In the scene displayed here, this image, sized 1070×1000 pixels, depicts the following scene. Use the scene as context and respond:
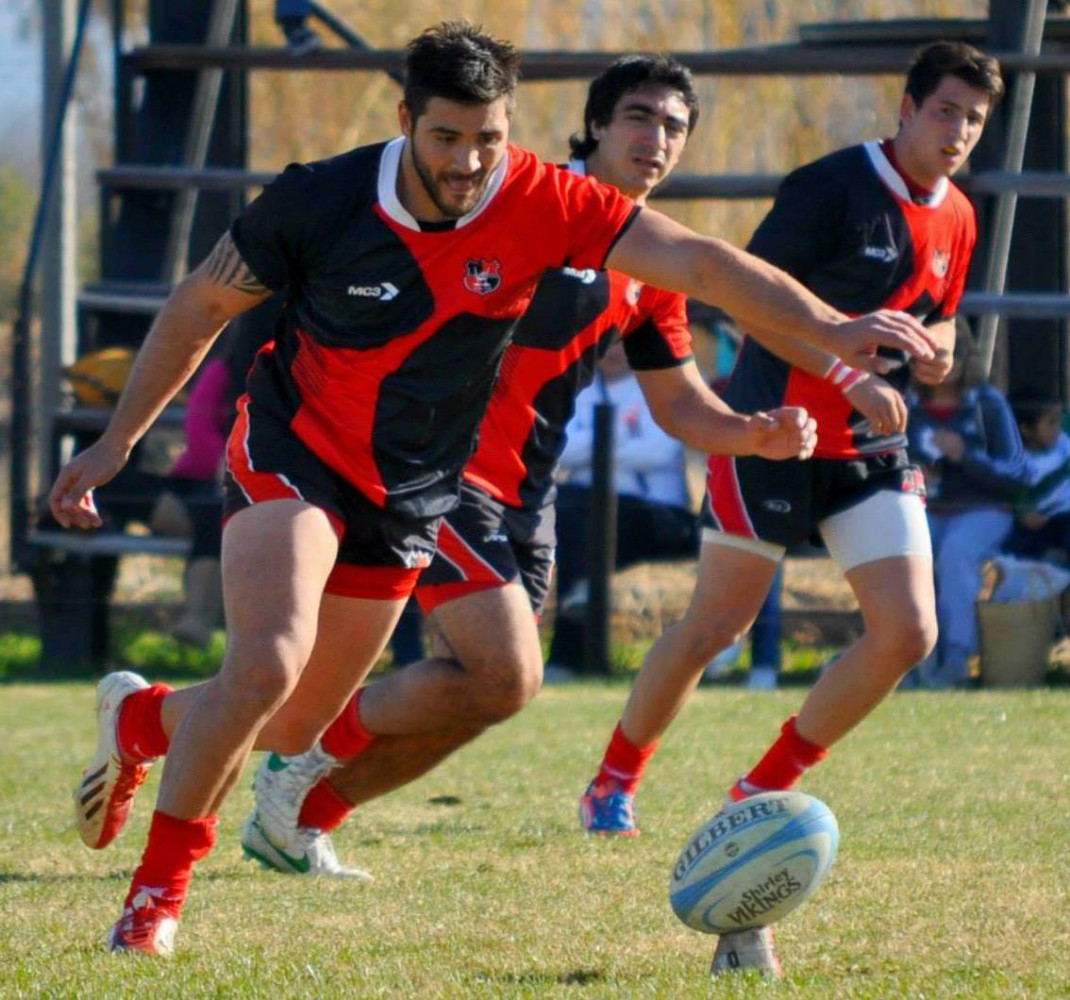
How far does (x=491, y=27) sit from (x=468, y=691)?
641 inches

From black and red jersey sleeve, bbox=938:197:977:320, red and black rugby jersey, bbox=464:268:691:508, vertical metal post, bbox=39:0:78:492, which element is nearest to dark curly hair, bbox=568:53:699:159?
red and black rugby jersey, bbox=464:268:691:508

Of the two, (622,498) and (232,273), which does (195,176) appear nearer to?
(622,498)

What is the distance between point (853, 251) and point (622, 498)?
5.53 metres

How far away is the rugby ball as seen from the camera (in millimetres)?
3979

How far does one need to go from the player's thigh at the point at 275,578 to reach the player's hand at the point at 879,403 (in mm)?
1196

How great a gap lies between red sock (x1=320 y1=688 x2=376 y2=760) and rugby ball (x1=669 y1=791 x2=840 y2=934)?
1565mm

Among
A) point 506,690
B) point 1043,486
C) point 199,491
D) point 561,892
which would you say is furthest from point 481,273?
point 199,491

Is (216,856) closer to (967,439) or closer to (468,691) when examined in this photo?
(468,691)

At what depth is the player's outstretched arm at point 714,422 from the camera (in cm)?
448


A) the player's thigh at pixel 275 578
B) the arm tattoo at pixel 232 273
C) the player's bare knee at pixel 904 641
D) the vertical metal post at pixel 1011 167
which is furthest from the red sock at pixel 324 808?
the vertical metal post at pixel 1011 167

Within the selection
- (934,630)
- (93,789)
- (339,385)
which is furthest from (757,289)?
(93,789)

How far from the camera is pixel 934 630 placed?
5676mm

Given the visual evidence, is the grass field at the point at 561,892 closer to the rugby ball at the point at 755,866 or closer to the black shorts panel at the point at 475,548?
the rugby ball at the point at 755,866

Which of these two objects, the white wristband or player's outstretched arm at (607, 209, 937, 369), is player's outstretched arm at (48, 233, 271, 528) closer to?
player's outstretched arm at (607, 209, 937, 369)
